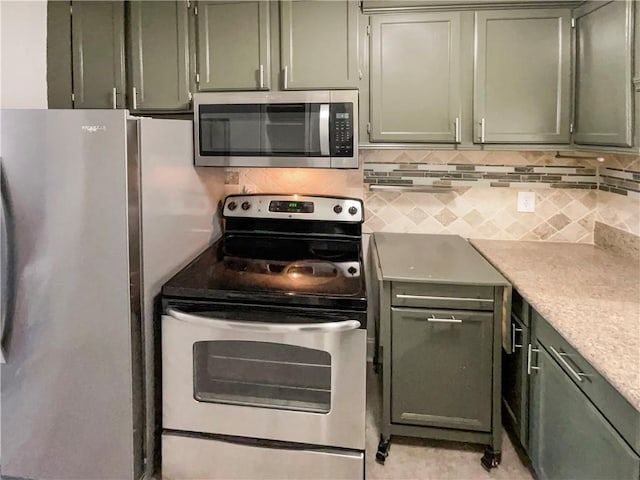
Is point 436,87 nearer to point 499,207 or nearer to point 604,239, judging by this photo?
point 499,207

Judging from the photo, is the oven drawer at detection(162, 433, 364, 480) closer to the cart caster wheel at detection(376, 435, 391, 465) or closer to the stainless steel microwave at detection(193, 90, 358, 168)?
the cart caster wheel at detection(376, 435, 391, 465)

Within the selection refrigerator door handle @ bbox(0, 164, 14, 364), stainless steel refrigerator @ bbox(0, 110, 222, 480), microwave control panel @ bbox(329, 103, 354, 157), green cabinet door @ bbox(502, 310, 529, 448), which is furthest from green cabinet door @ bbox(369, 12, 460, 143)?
refrigerator door handle @ bbox(0, 164, 14, 364)

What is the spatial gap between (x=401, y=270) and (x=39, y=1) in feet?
7.18

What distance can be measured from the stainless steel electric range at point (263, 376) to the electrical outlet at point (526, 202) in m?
1.19

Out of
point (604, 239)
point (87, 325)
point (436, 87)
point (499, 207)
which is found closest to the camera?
point (87, 325)

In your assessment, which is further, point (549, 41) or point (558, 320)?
point (549, 41)

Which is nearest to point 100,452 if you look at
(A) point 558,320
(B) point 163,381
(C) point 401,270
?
(B) point 163,381

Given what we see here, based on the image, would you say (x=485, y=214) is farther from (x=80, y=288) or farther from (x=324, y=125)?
(x=80, y=288)

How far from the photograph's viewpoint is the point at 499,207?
8.32 ft

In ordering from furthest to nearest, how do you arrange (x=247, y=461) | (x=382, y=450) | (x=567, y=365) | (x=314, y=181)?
(x=314, y=181), (x=382, y=450), (x=247, y=461), (x=567, y=365)

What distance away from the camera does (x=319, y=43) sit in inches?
86.0

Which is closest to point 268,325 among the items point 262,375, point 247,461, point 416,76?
point 262,375

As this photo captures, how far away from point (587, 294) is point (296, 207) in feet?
4.64

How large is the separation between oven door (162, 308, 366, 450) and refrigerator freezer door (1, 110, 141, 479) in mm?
188
